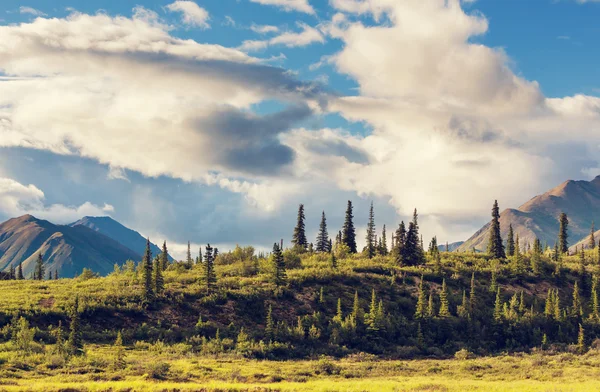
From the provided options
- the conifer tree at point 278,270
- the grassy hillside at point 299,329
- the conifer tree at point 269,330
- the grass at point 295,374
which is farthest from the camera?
the conifer tree at point 278,270

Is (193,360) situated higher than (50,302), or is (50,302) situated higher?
(50,302)

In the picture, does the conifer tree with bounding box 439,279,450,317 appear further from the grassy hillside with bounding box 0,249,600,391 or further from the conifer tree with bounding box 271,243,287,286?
the conifer tree with bounding box 271,243,287,286

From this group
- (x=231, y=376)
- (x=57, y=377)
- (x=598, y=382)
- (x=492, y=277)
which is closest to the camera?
(x=57, y=377)

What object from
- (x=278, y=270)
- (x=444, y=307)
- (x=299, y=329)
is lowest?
(x=299, y=329)

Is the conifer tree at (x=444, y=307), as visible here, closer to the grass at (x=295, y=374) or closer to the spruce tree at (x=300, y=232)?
the grass at (x=295, y=374)

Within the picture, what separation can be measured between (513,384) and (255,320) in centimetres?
3918

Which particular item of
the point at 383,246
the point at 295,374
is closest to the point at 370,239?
the point at 383,246

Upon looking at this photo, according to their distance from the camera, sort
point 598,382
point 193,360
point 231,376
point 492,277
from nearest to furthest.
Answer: point 231,376, point 598,382, point 193,360, point 492,277

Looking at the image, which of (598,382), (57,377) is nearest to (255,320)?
(57,377)

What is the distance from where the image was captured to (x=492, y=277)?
A: 104 metres

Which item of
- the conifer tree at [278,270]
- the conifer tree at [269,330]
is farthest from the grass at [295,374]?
the conifer tree at [278,270]

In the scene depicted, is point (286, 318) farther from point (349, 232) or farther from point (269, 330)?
point (349, 232)

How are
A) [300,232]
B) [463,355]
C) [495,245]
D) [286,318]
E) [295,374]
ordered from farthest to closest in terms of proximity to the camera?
[300,232] < [495,245] < [286,318] < [463,355] < [295,374]

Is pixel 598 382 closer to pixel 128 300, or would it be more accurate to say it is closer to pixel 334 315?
pixel 334 315
